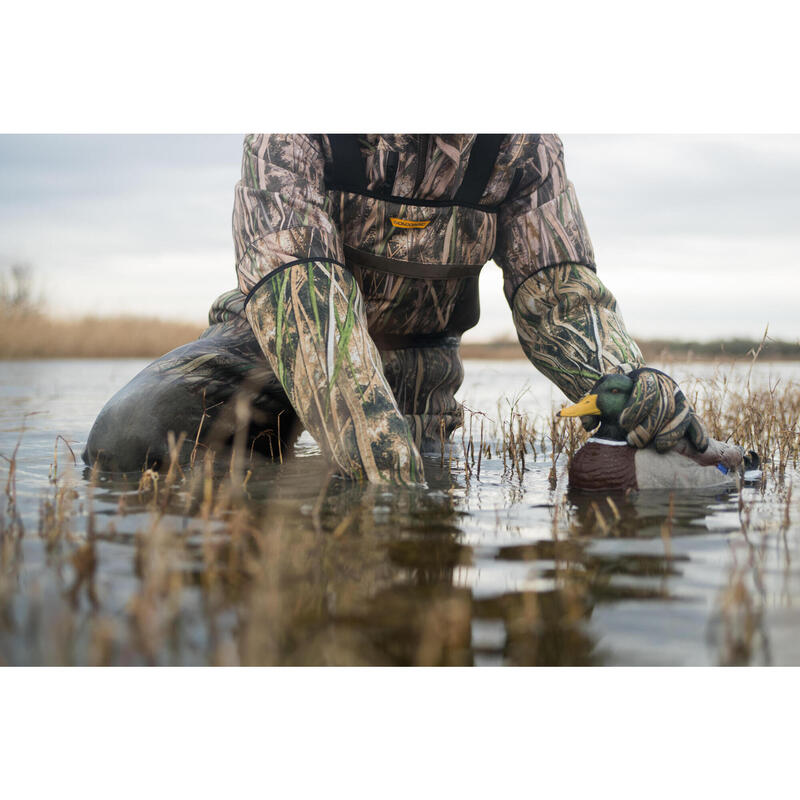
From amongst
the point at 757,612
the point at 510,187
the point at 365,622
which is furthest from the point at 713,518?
the point at 510,187

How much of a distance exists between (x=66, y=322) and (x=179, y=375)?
18.7ft

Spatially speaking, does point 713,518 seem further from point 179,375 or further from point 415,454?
point 179,375

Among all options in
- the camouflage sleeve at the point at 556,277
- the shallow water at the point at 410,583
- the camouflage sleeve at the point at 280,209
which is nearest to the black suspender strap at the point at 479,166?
the camouflage sleeve at the point at 556,277

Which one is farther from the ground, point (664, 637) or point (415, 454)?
point (415, 454)

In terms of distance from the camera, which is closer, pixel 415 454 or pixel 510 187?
pixel 415 454

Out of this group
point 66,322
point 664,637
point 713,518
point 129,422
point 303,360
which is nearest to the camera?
point 664,637

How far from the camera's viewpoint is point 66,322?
9.06 metres

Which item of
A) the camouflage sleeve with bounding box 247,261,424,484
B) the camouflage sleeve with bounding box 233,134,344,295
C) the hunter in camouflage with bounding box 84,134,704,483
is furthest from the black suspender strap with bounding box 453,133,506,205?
the camouflage sleeve with bounding box 247,261,424,484

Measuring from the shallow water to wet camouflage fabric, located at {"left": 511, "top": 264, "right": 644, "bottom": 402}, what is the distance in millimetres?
998

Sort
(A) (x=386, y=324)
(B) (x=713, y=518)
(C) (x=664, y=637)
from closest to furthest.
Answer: (C) (x=664, y=637) → (B) (x=713, y=518) → (A) (x=386, y=324)

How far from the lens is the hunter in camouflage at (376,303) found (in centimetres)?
310

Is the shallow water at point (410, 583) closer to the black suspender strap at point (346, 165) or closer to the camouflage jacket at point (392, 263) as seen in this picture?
the camouflage jacket at point (392, 263)

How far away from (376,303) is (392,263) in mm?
281

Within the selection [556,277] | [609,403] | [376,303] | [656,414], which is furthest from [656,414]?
[376,303]
